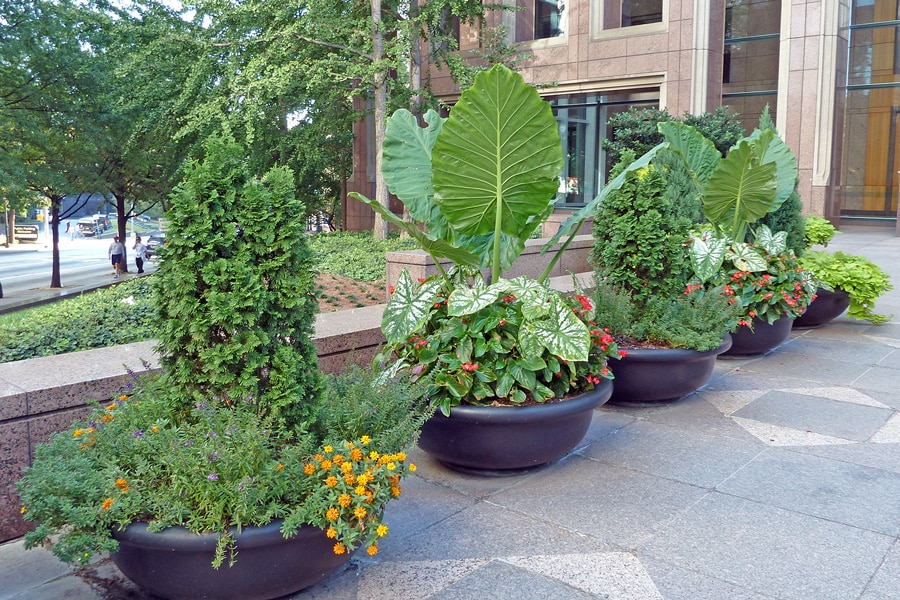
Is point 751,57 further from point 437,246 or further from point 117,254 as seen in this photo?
point 117,254

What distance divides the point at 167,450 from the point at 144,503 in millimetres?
237

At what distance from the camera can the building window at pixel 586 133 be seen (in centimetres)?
2272

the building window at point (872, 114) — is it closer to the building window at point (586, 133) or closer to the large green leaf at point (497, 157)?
the building window at point (586, 133)

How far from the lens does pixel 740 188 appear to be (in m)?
7.65

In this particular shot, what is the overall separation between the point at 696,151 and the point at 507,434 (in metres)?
5.03

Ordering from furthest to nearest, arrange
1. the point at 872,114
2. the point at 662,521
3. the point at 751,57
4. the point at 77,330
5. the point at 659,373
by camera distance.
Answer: the point at 872,114, the point at 751,57, the point at 77,330, the point at 659,373, the point at 662,521

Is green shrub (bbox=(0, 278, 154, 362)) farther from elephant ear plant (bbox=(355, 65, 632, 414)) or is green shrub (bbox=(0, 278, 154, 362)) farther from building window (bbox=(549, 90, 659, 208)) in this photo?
building window (bbox=(549, 90, 659, 208))

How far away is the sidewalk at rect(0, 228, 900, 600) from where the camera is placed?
11.2ft

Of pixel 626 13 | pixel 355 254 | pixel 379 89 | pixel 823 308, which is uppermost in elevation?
pixel 626 13

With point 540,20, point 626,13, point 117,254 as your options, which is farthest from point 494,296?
point 117,254

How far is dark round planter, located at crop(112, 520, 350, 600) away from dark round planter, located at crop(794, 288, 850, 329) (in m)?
7.62

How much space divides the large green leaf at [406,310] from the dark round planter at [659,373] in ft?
5.68

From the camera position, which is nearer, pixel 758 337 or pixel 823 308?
pixel 758 337

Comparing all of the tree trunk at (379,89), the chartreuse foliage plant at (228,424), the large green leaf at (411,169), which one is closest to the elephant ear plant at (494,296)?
the large green leaf at (411,169)
